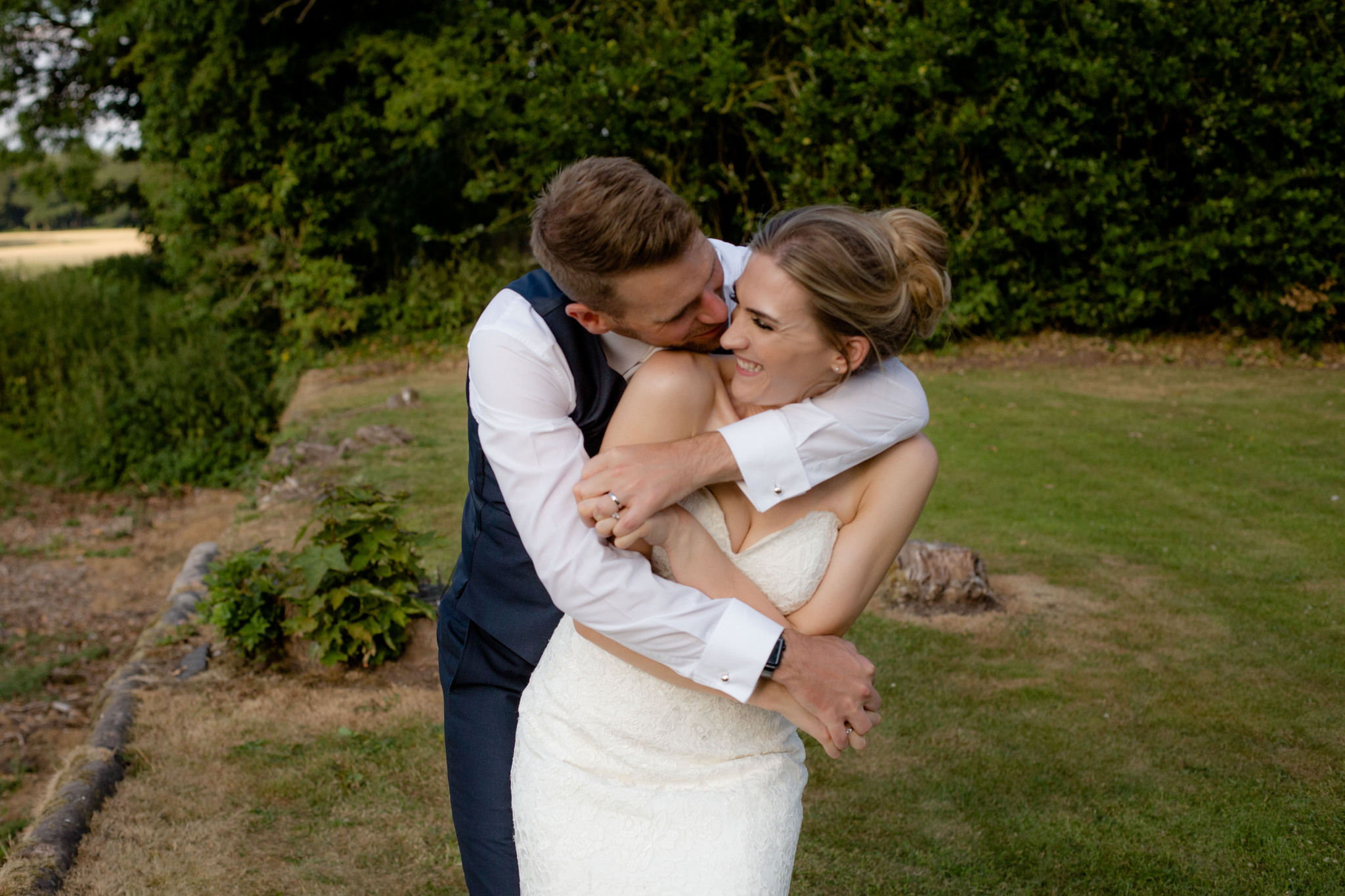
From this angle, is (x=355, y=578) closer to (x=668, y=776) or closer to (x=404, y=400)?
(x=668, y=776)

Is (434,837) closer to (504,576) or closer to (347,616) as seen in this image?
(347,616)

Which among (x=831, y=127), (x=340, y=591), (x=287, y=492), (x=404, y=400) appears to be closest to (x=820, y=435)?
(x=340, y=591)

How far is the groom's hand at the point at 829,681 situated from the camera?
181 centimetres

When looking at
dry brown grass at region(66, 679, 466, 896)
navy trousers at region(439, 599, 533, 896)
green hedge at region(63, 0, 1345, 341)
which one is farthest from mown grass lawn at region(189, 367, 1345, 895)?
green hedge at region(63, 0, 1345, 341)

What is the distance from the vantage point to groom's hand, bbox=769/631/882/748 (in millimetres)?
1808

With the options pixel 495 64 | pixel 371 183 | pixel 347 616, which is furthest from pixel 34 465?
pixel 347 616

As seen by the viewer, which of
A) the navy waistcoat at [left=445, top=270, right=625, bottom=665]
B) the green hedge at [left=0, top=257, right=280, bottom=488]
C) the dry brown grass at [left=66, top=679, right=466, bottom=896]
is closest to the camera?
the navy waistcoat at [left=445, top=270, right=625, bottom=665]

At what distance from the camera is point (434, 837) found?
3.90 meters

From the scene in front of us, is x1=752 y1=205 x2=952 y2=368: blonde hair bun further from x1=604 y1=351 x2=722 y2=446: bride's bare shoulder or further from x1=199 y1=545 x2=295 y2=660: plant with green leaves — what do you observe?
x1=199 y1=545 x2=295 y2=660: plant with green leaves

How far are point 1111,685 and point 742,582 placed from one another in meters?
3.64

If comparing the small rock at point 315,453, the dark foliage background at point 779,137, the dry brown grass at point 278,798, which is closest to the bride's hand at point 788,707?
the dry brown grass at point 278,798

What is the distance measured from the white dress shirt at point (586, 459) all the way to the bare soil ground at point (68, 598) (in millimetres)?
3907

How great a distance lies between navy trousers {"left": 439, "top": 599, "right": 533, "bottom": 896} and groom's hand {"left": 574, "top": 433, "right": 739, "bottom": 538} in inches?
31.0

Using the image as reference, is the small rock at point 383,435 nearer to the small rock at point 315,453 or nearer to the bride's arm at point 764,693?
the small rock at point 315,453
